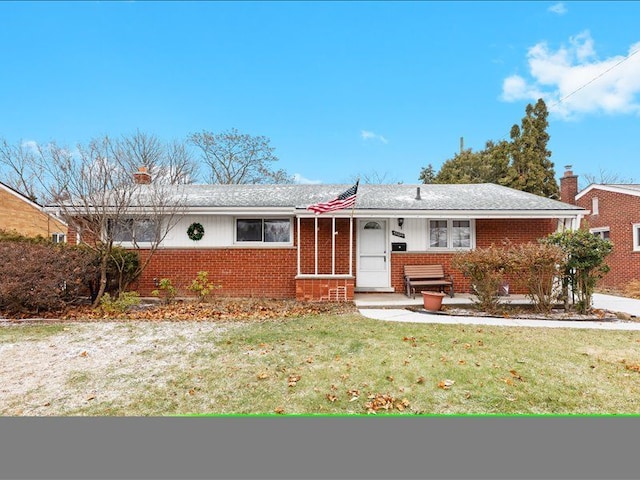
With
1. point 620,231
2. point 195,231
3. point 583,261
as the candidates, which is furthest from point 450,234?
point 620,231

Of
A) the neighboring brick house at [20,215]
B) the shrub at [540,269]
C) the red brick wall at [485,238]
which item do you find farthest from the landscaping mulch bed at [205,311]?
the neighboring brick house at [20,215]

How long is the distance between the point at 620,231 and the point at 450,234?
9.40m

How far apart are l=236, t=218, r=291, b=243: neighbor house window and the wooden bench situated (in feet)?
13.0

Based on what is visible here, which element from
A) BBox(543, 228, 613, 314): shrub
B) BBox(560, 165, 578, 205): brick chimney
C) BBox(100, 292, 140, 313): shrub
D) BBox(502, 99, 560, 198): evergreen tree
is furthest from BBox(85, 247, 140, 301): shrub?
BBox(502, 99, 560, 198): evergreen tree

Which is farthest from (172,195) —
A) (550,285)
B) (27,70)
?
(550,285)

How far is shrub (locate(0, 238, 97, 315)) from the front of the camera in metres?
7.59

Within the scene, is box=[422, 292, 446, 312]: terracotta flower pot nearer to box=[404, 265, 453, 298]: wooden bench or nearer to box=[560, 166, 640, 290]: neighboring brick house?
box=[404, 265, 453, 298]: wooden bench

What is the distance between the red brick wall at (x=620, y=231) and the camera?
14.1m

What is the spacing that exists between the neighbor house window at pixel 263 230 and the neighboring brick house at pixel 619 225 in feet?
42.3

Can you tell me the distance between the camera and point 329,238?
11.1 metres

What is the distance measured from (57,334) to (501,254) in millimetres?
9527

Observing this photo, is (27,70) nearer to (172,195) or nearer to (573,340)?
(172,195)

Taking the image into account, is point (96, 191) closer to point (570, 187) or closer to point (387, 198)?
point (387, 198)

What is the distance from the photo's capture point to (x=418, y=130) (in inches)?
879
